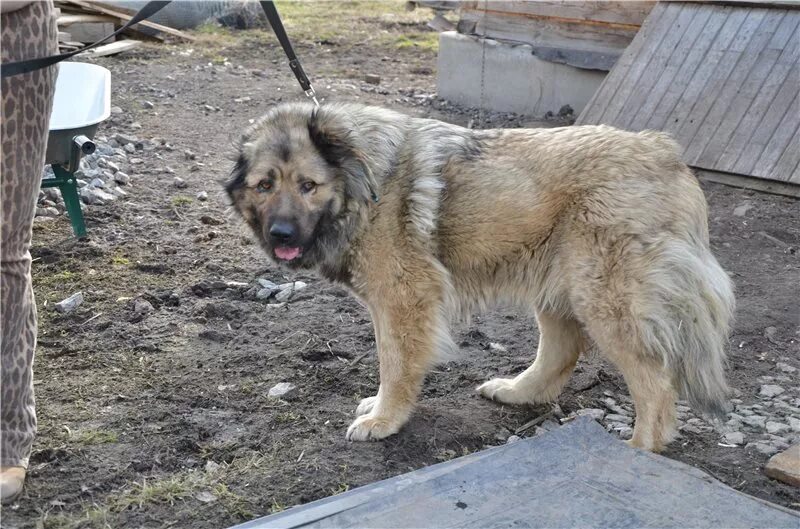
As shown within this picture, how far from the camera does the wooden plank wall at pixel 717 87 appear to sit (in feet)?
23.2

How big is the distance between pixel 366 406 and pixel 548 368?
3.04 feet

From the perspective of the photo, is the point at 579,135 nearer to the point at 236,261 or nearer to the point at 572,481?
the point at 572,481

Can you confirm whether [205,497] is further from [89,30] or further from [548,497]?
[89,30]

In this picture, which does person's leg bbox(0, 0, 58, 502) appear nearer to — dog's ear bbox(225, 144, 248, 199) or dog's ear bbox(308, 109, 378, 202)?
dog's ear bbox(225, 144, 248, 199)

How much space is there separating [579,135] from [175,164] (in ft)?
16.0

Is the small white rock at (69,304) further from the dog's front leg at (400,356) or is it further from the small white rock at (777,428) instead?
the small white rock at (777,428)

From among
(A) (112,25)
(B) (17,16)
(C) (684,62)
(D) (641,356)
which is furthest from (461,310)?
(A) (112,25)

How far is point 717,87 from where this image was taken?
7.52 m

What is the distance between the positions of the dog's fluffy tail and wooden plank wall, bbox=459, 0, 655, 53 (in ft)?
17.9

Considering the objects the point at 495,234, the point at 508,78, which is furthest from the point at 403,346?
the point at 508,78

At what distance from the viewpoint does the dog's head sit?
3.86 meters

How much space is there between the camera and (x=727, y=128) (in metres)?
7.34

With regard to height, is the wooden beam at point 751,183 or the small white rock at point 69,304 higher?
the wooden beam at point 751,183

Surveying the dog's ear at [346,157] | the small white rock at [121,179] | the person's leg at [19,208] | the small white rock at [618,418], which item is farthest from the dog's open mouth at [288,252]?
the small white rock at [121,179]
